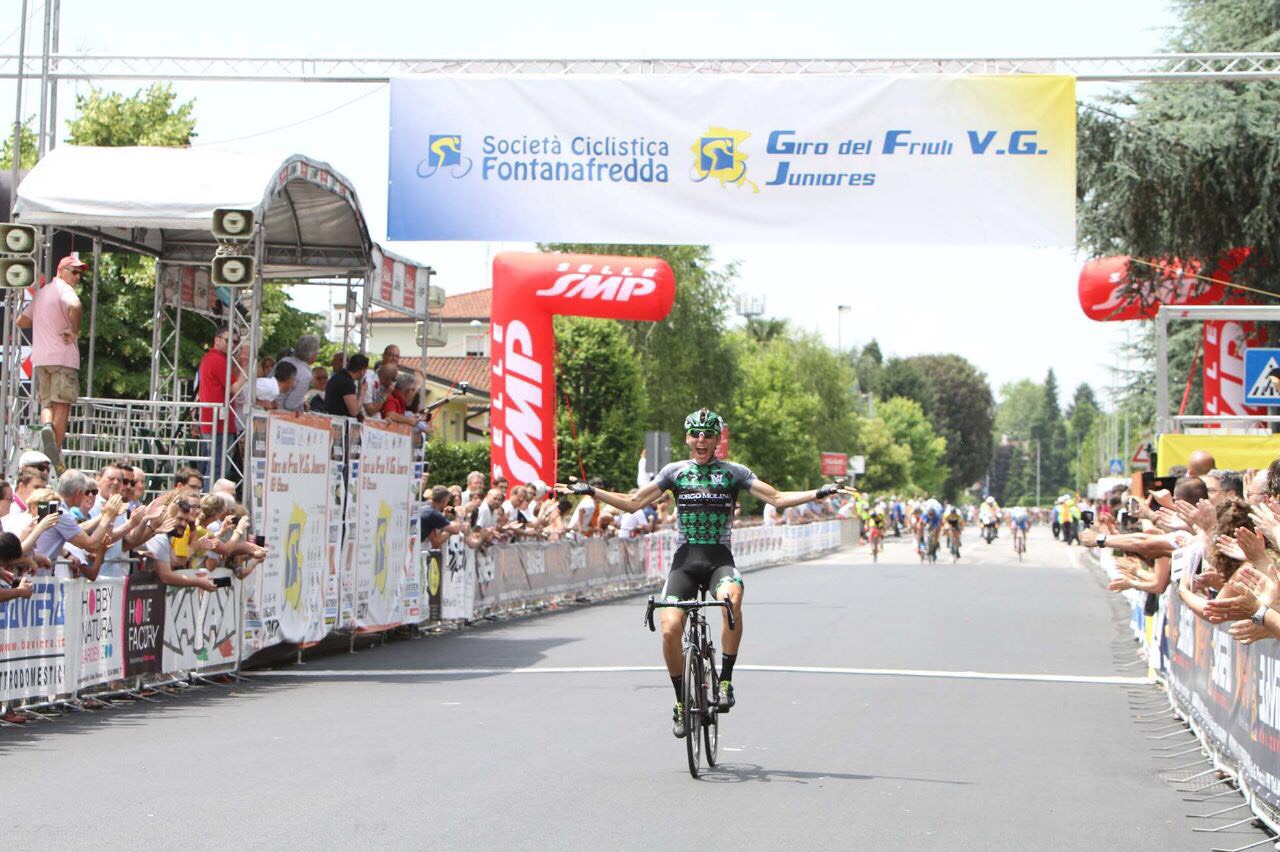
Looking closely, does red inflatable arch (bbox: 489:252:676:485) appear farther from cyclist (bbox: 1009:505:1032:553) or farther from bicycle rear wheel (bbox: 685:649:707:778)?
cyclist (bbox: 1009:505:1032:553)

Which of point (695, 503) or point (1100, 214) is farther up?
point (1100, 214)

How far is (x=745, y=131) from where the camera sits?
18.8m

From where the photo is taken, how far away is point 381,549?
1852 cm

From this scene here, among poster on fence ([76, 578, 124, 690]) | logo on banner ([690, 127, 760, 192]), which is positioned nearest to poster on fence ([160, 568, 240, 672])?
poster on fence ([76, 578, 124, 690])

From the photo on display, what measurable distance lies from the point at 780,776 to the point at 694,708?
60 centimetres

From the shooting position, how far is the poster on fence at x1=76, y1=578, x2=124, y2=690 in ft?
39.9

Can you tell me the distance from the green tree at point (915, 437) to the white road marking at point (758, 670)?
120425 mm

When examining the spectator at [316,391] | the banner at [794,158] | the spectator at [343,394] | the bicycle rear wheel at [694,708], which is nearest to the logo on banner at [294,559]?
the spectator at [316,391]

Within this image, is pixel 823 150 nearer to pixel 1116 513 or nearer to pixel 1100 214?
pixel 1116 513

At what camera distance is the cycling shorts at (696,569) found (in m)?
9.88

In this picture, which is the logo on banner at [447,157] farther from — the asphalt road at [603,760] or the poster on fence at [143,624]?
the poster on fence at [143,624]

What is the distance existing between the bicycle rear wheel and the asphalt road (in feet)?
0.52

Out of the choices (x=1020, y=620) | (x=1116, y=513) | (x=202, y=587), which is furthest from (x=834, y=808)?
(x=1020, y=620)

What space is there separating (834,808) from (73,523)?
624cm
